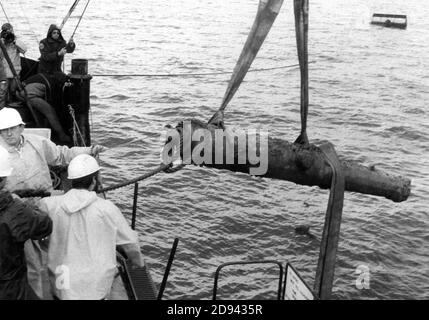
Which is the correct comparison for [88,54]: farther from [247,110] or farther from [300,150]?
[300,150]

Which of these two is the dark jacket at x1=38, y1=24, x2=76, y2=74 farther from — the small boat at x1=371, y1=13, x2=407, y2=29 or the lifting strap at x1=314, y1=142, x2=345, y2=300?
the small boat at x1=371, y1=13, x2=407, y2=29

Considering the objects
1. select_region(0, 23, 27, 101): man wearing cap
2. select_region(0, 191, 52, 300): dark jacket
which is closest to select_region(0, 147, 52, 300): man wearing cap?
select_region(0, 191, 52, 300): dark jacket

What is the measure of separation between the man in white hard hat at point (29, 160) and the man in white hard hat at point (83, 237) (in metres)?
0.44

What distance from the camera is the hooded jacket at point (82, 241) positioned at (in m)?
4.55

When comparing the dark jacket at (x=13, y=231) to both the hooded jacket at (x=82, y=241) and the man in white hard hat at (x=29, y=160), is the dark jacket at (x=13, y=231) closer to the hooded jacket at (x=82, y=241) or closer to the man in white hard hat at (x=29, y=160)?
the hooded jacket at (x=82, y=241)

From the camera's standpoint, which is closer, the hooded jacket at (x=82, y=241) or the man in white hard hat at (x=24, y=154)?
the hooded jacket at (x=82, y=241)

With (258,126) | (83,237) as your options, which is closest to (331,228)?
(83,237)

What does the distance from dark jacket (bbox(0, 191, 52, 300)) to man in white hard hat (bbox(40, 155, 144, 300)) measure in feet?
0.57

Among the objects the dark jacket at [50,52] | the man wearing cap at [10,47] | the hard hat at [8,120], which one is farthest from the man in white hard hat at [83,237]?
the man wearing cap at [10,47]

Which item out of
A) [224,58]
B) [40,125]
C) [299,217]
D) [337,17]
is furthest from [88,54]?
[337,17]

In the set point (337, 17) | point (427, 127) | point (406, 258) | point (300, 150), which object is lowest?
point (406, 258)

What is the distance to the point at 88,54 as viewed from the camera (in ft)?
114

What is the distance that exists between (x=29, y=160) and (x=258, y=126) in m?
18.2

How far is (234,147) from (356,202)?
1327cm
